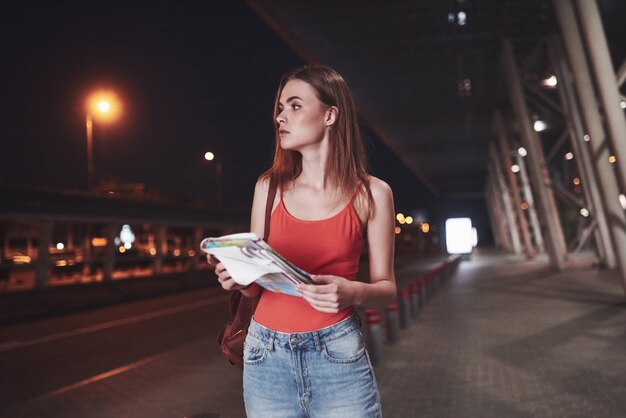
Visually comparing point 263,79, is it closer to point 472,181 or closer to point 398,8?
point 472,181

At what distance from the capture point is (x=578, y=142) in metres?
22.8

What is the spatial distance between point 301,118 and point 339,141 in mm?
175

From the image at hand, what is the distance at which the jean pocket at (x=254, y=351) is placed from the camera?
233 cm

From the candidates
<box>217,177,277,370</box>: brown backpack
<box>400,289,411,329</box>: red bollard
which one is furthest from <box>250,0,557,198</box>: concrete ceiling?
<box>217,177,277,370</box>: brown backpack

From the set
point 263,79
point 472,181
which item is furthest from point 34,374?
point 472,181

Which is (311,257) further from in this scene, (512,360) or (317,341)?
(512,360)

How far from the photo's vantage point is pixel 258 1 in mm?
18609

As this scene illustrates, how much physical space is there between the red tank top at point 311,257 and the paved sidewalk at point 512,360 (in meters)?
4.28

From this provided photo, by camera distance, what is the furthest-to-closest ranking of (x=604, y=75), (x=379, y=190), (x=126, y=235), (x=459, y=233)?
1. (x=459, y=233)
2. (x=126, y=235)
3. (x=604, y=75)
4. (x=379, y=190)

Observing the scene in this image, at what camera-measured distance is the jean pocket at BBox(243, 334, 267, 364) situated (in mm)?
2326

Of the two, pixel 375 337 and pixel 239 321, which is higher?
pixel 239 321

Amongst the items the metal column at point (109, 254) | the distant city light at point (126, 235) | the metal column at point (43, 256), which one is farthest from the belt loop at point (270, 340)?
the distant city light at point (126, 235)

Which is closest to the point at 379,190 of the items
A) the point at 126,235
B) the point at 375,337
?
the point at 375,337

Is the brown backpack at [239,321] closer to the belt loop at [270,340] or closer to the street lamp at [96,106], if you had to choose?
the belt loop at [270,340]
